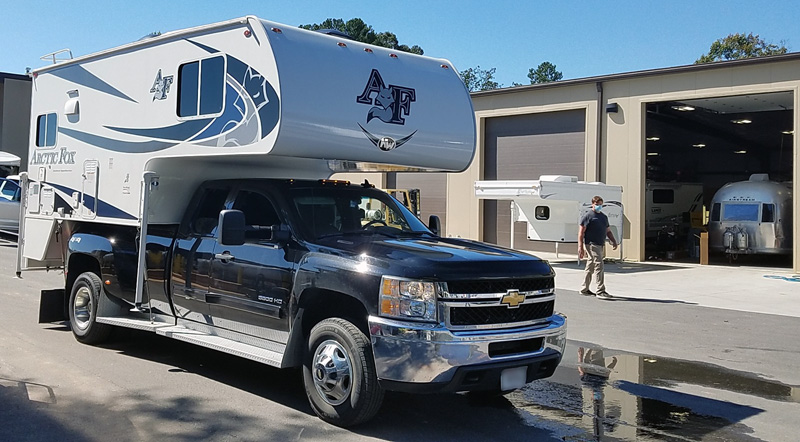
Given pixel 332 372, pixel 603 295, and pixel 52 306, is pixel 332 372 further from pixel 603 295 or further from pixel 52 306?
pixel 603 295

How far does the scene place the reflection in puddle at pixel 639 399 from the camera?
5781 millimetres

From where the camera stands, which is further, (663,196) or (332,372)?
(663,196)

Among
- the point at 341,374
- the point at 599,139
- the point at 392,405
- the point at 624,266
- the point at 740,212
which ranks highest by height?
the point at 599,139

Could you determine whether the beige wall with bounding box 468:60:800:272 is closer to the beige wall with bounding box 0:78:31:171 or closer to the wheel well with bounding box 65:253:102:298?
the wheel well with bounding box 65:253:102:298

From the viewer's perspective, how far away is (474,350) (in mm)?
5301

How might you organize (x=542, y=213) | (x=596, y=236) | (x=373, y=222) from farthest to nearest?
(x=542, y=213), (x=596, y=236), (x=373, y=222)

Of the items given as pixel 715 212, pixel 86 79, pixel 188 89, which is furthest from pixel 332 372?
pixel 715 212

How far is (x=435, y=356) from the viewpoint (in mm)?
5227

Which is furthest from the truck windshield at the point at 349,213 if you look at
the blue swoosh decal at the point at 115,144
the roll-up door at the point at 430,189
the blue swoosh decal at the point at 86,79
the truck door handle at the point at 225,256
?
the roll-up door at the point at 430,189

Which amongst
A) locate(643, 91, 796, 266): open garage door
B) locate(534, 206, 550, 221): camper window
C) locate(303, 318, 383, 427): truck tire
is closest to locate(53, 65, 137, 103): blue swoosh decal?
locate(303, 318, 383, 427): truck tire

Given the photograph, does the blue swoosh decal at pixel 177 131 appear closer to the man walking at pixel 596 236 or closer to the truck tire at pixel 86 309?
the truck tire at pixel 86 309

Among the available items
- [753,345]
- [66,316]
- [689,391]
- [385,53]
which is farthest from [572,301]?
[66,316]

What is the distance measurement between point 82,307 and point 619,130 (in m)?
18.3

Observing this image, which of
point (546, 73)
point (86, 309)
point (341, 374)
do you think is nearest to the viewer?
point (341, 374)
